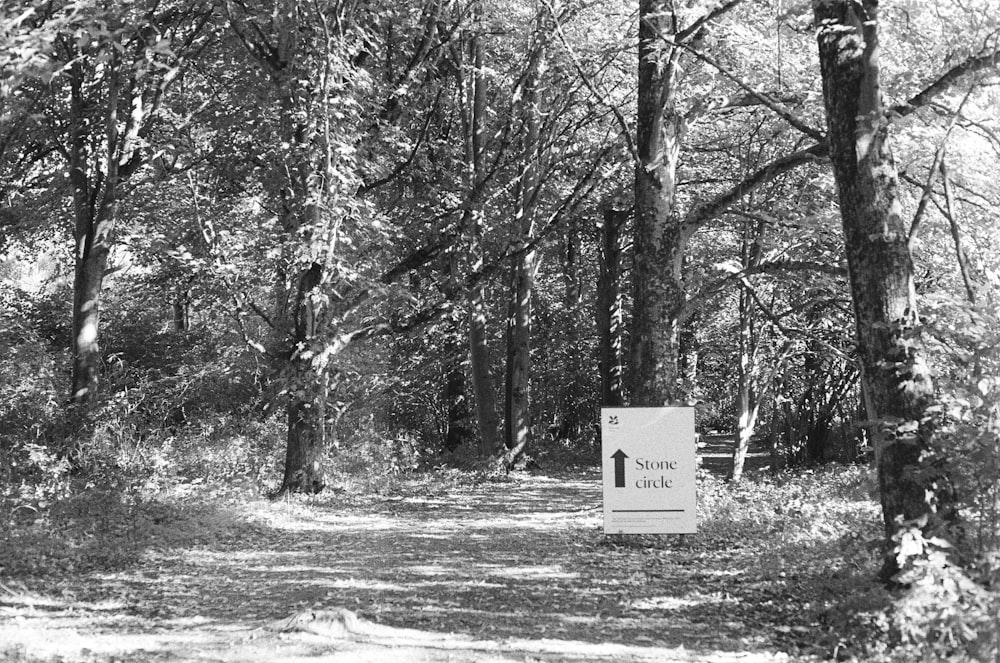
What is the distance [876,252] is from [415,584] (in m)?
4.94

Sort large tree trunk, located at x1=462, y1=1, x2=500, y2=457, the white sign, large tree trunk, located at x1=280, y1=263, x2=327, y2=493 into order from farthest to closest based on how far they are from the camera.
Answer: large tree trunk, located at x1=462, y1=1, x2=500, y2=457 < large tree trunk, located at x1=280, y1=263, x2=327, y2=493 < the white sign

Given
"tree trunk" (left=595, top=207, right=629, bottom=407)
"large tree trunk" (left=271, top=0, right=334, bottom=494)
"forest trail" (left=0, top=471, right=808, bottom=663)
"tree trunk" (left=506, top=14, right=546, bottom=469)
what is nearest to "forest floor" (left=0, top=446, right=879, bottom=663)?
"forest trail" (left=0, top=471, right=808, bottom=663)

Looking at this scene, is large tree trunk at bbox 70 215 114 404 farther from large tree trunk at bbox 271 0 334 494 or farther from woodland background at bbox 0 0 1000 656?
large tree trunk at bbox 271 0 334 494

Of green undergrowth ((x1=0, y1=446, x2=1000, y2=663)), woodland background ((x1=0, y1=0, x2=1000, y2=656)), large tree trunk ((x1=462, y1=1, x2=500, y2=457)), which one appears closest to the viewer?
green undergrowth ((x1=0, y1=446, x2=1000, y2=663))

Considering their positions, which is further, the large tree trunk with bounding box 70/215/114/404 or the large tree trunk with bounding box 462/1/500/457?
the large tree trunk with bounding box 462/1/500/457

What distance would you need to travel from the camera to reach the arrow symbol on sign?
9.98m

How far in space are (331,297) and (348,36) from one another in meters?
4.21

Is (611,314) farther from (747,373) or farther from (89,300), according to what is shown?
(89,300)

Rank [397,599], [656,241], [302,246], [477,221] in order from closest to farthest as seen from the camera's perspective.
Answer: [397,599] → [656,241] → [302,246] → [477,221]

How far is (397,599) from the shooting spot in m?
7.81

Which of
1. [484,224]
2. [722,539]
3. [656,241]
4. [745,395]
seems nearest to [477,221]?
[484,224]

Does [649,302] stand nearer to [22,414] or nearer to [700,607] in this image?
[700,607]

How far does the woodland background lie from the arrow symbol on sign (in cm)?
122

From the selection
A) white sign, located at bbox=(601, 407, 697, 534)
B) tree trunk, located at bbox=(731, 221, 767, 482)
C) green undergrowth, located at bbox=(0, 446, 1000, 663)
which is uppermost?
tree trunk, located at bbox=(731, 221, 767, 482)
